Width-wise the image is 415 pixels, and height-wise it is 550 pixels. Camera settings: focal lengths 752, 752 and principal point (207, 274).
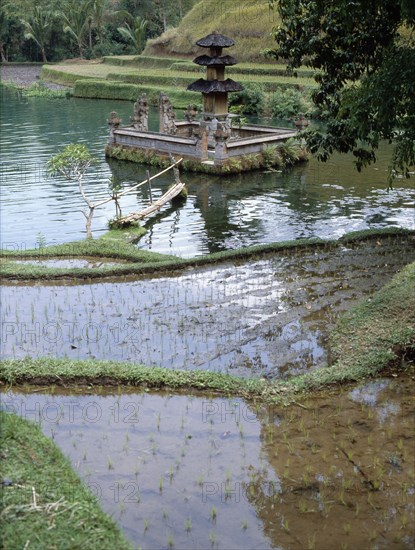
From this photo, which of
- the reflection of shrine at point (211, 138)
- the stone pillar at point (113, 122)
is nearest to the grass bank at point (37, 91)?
the reflection of shrine at point (211, 138)

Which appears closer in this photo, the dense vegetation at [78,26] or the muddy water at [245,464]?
the muddy water at [245,464]

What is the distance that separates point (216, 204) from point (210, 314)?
9902 millimetres

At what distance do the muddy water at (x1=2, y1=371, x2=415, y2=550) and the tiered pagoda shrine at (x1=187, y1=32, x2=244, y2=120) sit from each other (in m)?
17.7

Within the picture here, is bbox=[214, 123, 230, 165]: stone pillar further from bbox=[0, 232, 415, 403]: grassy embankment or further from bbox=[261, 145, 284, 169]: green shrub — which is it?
bbox=[0, 232, 415, 403]: grassy embankment

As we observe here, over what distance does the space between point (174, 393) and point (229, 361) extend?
1139mm

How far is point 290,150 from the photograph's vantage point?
24.2 meters

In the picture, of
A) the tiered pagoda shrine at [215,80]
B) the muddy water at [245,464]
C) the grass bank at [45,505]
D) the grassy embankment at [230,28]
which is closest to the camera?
the grass bank at [45,505]

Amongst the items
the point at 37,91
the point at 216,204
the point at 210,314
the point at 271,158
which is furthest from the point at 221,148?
the point at 37,91

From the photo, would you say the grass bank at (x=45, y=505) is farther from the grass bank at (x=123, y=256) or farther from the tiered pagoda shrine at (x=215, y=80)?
the tiered pagoda shrine at (x=215, y=80)

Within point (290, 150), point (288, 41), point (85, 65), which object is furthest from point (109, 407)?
point (85, 65)

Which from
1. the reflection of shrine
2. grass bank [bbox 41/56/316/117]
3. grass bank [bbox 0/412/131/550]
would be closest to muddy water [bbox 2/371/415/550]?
grass bank [bbox 0/412/131/550]

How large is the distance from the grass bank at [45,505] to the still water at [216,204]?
9327mm

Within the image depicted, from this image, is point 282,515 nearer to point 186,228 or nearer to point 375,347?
point 375,347

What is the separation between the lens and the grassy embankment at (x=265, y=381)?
727cm
